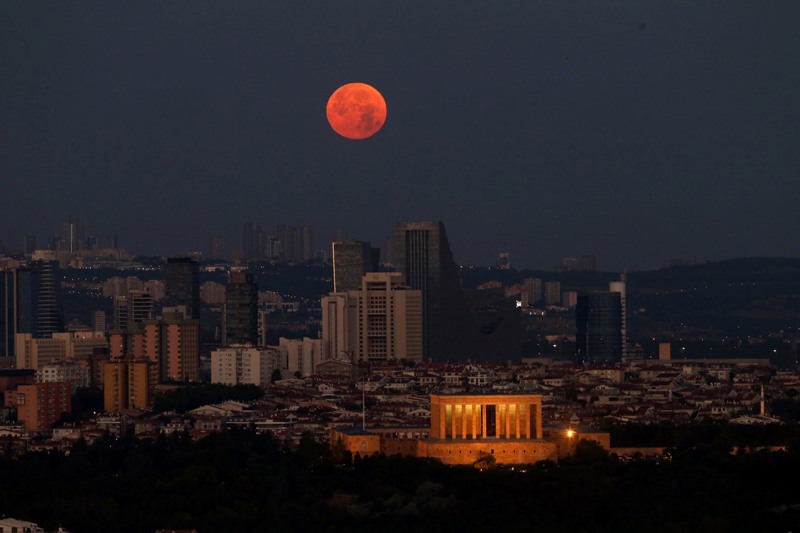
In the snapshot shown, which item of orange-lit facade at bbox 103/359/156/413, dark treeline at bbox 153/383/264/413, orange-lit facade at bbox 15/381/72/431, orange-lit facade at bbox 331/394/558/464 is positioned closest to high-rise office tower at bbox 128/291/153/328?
orange-lit facade at bbox 103/359/156/413

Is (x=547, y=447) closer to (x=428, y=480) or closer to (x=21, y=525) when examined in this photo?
(x=428, y=480)

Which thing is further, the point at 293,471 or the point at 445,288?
the point at 445,288

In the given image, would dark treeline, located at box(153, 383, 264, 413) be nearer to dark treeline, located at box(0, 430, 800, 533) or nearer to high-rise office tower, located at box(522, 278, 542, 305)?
dark treeline, located at box(0, 430, 800, 533)

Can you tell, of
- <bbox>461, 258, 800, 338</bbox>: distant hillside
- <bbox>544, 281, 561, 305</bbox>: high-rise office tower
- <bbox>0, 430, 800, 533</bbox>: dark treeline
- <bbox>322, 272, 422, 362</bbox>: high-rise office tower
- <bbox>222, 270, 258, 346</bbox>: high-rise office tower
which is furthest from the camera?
<bbox>544, 281, 561, 305</bbox>: high-rise office tower

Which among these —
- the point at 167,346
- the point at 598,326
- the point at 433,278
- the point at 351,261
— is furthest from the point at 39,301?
the point at 598,326

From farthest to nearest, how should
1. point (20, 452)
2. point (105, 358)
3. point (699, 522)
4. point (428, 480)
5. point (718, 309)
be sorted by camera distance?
point (718, 309), point (105, 358), point (20, 452), point (428, 480), point (699, 522)

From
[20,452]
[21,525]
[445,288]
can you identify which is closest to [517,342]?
[445,288]
